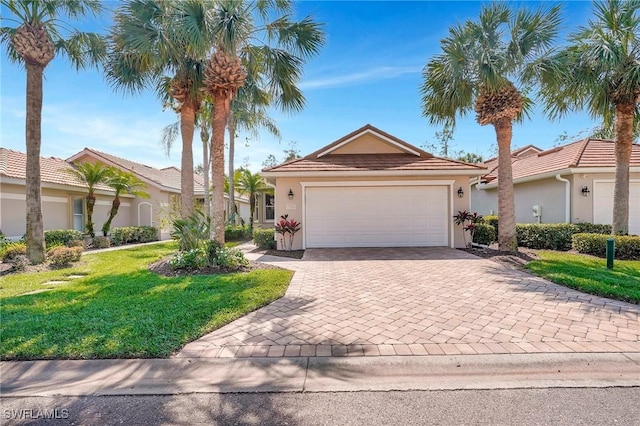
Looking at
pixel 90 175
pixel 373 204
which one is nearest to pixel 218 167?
pixel 373 204

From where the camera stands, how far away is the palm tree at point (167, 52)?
718 cm

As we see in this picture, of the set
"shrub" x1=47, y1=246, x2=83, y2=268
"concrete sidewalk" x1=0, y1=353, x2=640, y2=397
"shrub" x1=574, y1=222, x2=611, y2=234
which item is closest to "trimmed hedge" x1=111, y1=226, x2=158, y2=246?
"shrub" x1=47, y1=246, x2=83, y2=268

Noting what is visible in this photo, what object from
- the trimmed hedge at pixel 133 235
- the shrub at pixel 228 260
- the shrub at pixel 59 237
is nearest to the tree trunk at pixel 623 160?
the shrub at pixel 228 260

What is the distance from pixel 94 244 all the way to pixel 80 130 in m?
5.29

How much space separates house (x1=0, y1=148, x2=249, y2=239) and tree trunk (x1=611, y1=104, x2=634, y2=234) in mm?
15774

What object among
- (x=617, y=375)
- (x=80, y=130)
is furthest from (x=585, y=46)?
(x=80, y=130)

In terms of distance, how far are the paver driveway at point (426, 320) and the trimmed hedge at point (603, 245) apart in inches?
186

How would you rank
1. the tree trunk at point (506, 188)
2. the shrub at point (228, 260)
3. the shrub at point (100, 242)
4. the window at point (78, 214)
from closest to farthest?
the shrub at point (228, 260) < the tree trunk at point (506, 188) < the shrub at point (100, 242) < the window at point (78, 214)

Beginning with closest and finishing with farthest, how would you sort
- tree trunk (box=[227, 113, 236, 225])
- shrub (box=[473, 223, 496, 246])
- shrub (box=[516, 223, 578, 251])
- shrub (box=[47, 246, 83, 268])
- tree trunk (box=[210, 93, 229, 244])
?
1. tree trunk (box=[210, 93, 229, 244])
2. shrub (box=[47, 246, 83, 268])
3. shrub (box=[516, 223, 578, 251])
4. shrub (box=[473, 223, 496, 246])
5. tree trunk (box=[227, 113, 236, 225])

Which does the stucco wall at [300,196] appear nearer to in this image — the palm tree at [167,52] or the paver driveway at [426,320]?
the palm tree at [167,52]

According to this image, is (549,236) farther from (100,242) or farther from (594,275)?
(100,242)

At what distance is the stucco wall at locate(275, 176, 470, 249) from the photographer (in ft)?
38.4

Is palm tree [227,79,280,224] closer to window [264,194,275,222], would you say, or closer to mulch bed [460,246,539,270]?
window [264,194,275,222]

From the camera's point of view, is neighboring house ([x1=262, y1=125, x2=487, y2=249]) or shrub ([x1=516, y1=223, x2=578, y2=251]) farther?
neighboring house ([x1=262, y1=125, x2=487, y2=249])
